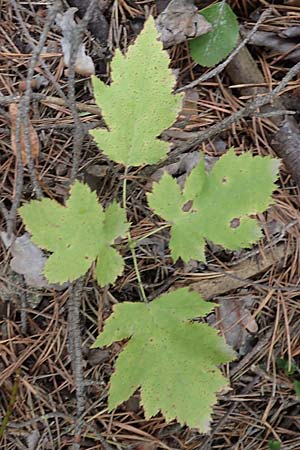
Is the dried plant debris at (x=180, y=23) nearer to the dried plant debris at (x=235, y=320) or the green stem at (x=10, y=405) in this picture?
the dried plant debris at (x=235, y=320)

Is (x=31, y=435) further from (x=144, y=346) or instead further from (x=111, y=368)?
(x=144, y=346)

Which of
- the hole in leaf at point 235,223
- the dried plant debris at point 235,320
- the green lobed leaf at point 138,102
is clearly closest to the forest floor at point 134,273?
the dried plant debris at point 235,320

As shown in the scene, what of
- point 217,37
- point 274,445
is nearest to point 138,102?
point 217,37

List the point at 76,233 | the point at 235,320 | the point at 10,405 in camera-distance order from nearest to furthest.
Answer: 1. the point at 76,233
2. the point at 10,405
3. the point at 235,320

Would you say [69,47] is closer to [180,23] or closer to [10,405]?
[180,23]

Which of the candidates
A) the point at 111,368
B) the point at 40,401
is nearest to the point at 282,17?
the point at 111,368

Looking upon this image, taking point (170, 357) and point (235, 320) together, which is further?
point (235, 320)
